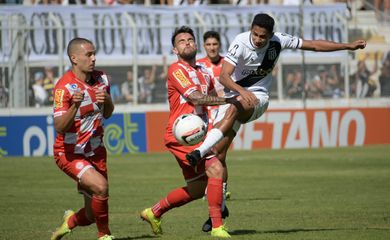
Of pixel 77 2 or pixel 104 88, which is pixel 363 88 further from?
pixel 104 88

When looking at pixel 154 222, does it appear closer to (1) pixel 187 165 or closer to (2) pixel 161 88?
(1) pixel 187 165

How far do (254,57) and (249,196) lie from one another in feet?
17.3

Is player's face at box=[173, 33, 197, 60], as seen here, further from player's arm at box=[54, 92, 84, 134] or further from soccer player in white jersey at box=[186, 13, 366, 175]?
player's arm at box=[54, 92, 84, 134]

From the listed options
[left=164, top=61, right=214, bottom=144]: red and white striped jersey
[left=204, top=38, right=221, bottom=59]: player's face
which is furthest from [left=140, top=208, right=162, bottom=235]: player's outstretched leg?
[left=204, top=38, right=221, bottom=59]: player's face

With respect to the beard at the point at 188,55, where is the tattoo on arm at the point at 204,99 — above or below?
below

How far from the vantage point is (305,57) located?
29844 mm

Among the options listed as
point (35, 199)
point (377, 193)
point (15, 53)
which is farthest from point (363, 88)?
point (35, 199)

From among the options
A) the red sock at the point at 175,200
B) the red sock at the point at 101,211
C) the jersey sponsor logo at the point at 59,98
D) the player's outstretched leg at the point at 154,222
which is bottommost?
the player's outstretched leg at the point at 154,222

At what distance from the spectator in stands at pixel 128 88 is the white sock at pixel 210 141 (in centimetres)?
1618

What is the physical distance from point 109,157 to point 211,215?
15340mm

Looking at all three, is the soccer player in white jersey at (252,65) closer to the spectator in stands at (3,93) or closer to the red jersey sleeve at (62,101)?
the red jersey sleeve at (62,101)

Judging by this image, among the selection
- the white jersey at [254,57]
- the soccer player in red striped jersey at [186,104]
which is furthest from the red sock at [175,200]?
the white jersey at [254,57]

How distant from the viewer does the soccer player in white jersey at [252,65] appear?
11.8m

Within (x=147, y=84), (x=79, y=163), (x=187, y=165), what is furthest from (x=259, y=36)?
(x=147, y=84)
